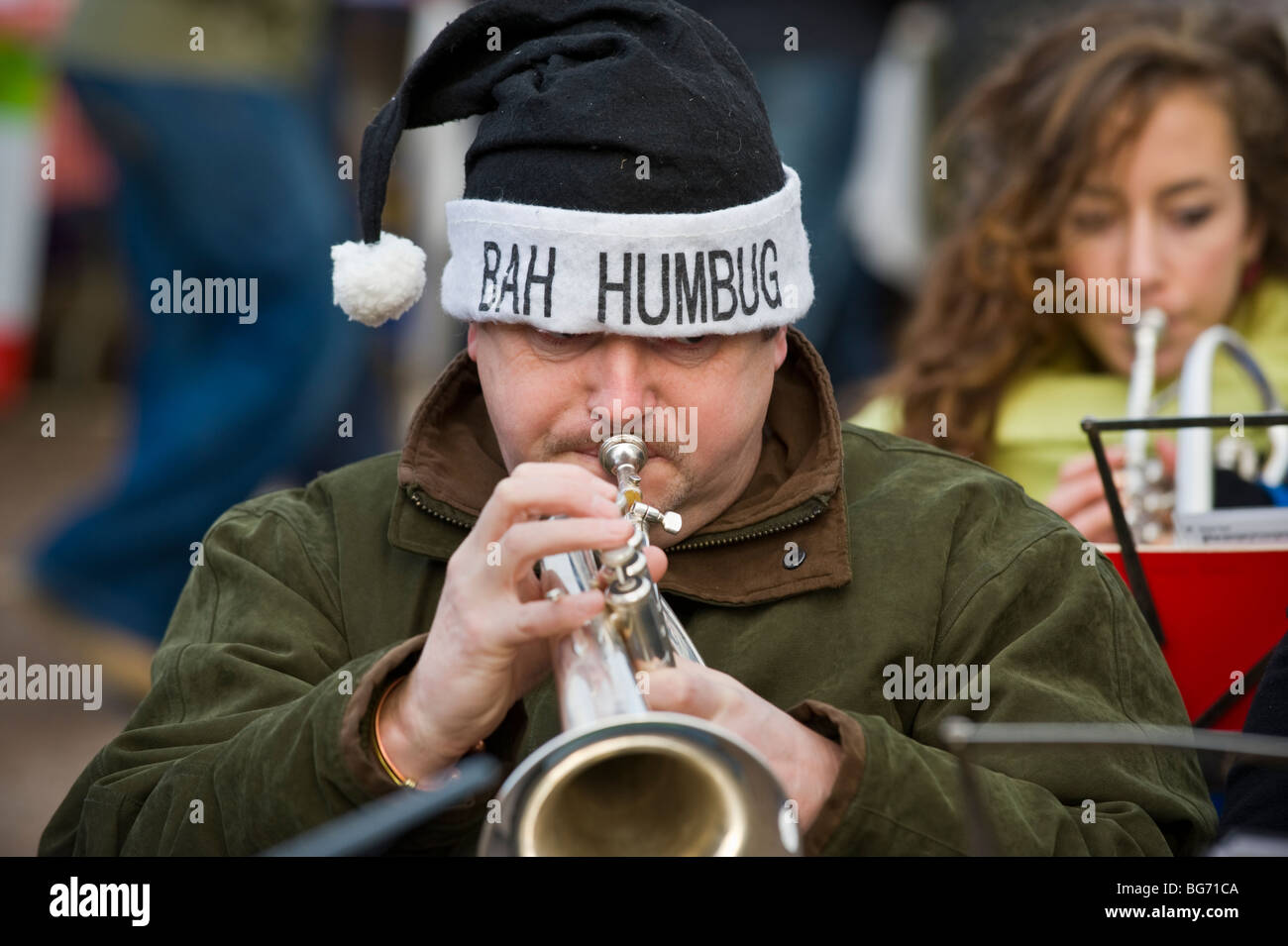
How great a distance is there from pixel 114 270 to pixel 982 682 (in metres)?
8.86

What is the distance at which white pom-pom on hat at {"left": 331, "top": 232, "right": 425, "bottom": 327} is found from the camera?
2617 millimetres

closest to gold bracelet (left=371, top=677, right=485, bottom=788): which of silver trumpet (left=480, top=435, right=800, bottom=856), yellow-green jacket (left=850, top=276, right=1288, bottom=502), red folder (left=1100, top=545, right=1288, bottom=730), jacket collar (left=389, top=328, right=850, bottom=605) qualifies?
silver trumpet (left=480, top=435, right=800, bottom=856)

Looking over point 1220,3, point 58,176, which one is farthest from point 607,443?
point 58,176

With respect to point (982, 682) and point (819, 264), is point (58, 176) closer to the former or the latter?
point (819, 264)

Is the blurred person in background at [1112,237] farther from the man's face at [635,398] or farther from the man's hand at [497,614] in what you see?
the man's hand at [497,614]

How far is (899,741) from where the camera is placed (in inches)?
84.3

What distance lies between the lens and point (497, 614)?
6.87 ft

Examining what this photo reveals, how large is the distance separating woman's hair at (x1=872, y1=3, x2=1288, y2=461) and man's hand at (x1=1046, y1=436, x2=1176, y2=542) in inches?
19.2

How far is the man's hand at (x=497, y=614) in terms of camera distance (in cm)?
206

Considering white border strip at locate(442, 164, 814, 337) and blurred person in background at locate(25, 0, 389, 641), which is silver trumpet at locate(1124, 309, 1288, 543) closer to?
white border strip at locate(442, 164, 814, 337)

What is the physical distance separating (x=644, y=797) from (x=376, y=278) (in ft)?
2.97

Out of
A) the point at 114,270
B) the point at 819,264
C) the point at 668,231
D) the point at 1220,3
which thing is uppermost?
the point at 1220,3

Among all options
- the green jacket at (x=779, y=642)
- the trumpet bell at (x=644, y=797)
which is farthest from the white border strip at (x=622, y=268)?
the trumpet bell at (x=644, y=797)

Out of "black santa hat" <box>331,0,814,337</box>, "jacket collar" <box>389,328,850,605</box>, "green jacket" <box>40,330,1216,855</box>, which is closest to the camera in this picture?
"green jacket" <box>40,330,1216,855</box>
